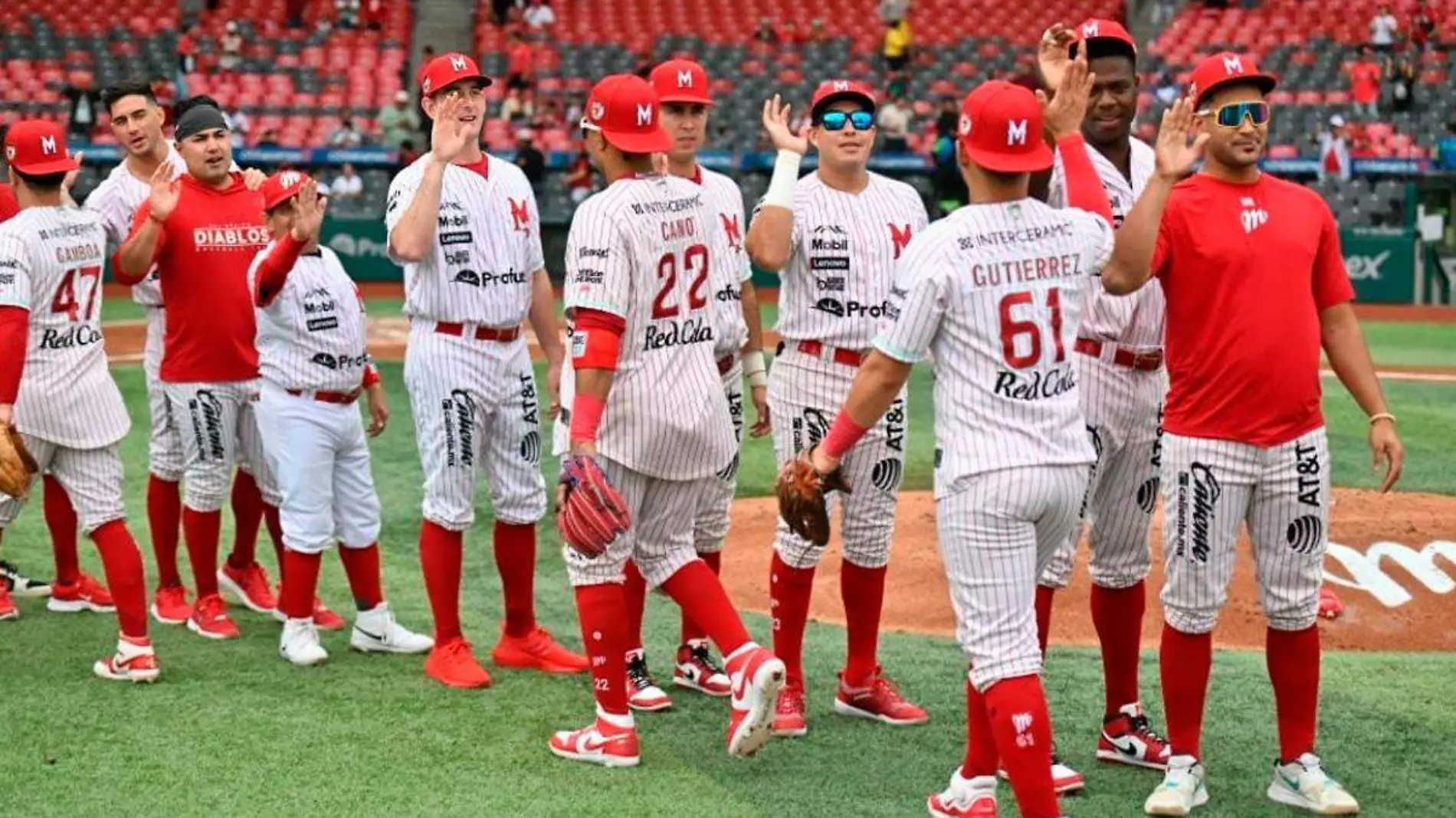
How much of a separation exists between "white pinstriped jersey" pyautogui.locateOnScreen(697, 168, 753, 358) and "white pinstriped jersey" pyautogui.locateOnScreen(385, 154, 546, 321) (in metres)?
0.71

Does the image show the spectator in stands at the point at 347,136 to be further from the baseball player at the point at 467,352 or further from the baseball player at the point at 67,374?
the baseball player at the point at 467,352

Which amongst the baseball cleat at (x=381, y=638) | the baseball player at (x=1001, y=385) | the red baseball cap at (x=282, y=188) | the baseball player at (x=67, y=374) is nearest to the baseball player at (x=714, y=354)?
the baseball cleat at (x=381, y=638)

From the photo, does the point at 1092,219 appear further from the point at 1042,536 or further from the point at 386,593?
the point at 386,593

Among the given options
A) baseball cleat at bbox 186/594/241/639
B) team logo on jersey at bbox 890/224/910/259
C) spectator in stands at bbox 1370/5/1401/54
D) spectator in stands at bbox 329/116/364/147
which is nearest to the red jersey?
baseball cleat at bbox 186/594/241/639

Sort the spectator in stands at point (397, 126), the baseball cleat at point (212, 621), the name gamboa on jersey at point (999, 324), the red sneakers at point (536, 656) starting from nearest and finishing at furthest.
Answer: the name gamboa on jersey at point (999, 324) → the red sneakers at point (536, 656) → the baseball cleat at point (212, 621) → the spectator in stands at point (397, 126)

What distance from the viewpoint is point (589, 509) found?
537cm

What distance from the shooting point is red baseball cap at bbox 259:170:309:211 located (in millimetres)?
6762

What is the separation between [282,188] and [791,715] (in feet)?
8.80

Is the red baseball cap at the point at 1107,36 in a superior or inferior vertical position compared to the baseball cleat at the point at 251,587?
superior

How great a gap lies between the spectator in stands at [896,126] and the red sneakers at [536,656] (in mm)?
16953

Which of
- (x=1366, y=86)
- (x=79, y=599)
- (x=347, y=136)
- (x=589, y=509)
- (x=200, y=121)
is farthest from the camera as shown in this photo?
(x=1366, y=86)

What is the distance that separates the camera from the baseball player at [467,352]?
6602 mm

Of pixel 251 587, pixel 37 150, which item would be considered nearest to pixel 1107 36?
pixel 37 150

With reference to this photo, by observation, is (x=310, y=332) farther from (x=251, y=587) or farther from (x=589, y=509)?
(x=589, y=509)
